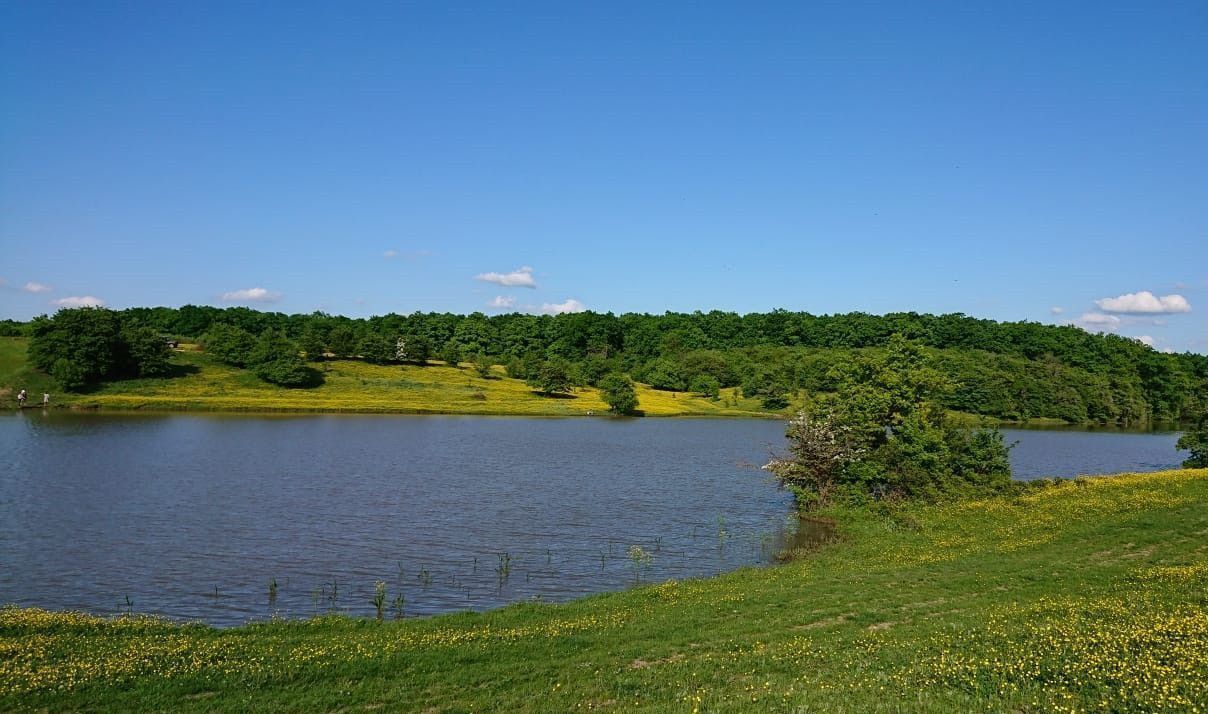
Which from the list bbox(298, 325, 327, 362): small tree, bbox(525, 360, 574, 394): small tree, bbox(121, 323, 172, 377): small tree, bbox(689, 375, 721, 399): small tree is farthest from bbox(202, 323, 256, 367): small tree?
bbox(689, 375, 721, 399): small tree

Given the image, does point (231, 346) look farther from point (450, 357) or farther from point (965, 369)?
point (965, 369)

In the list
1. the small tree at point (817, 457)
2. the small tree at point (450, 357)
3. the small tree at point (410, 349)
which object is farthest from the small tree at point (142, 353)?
the small tree at point (817, 457)

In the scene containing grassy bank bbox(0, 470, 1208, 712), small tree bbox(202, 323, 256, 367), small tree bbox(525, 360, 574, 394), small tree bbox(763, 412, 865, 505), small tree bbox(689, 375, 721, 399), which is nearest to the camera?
grassy bank bbox(0, 470, 1208, 712)

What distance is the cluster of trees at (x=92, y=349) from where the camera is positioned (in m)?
112

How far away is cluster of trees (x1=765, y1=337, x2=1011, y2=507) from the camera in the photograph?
48188 millimetres

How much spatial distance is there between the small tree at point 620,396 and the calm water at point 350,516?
4721 centimetres

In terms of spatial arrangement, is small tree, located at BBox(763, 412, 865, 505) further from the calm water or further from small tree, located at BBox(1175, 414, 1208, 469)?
small tree, located at BBox(1175, 414, 1208, 469)

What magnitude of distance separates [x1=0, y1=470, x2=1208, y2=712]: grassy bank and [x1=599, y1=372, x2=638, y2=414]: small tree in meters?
108

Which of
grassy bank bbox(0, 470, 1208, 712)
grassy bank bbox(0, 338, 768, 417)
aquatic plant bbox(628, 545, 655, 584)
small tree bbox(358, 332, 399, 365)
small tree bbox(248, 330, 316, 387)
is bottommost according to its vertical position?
aquatic plant bbox(628, 545, 655, 584)

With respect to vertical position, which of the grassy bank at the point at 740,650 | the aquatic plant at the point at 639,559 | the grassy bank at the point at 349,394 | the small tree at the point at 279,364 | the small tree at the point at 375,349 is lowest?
the aquatic plant at the point at 639,559

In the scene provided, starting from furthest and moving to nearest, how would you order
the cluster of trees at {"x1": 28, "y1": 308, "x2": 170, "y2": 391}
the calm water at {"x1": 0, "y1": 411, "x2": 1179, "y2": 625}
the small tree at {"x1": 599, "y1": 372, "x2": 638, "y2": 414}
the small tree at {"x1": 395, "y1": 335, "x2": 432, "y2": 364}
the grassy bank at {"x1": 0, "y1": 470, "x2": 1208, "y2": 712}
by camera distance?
the small tree at {"x1": 395, "y1": 335, "x2": 432, "y2": 364} < the small tree at {"x1": 599, "y1": 372, "x2": 638, "y2": 414} < the cluster of trees at {"x1": 28, "y1": 308, "x2": 170, "y2": 391} < the calm water at {"x1": 0, "y1": 411, "x2": 1179, "y2": 625} < the grassy bank at {"x1": 0, "y1": 470, "x2": 1208, "y2": 712}

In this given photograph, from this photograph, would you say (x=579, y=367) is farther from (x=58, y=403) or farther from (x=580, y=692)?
(x=580, y=692)

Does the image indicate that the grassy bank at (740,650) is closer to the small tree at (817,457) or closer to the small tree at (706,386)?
the small tree at (817,457)

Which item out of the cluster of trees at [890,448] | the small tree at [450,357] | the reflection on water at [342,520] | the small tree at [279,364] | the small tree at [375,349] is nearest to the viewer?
the reflection on water at [342,520]
